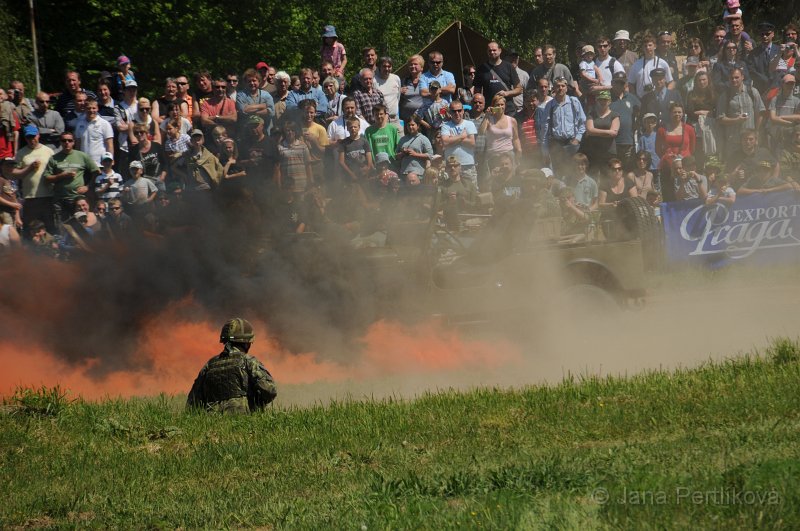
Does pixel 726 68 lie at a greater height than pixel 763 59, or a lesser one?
lesser

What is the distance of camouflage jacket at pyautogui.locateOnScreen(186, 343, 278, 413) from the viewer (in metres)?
9.48

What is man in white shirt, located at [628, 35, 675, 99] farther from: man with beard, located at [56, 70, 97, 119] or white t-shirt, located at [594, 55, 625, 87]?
man with beard, located at [56, 70, 97, 119]

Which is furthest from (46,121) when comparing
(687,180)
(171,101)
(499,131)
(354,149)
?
(687,180)

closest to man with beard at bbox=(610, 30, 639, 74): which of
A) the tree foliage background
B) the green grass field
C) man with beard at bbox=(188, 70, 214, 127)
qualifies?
man with beard at bbox=(188, 70, 214, 127)

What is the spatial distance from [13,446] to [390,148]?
8.65m

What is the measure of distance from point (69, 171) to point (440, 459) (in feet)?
31.4

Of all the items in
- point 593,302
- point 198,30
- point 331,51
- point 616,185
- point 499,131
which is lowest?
point 593,302

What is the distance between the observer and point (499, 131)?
55.9ft

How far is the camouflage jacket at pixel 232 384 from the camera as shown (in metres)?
9.48

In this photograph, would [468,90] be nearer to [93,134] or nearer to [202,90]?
[202,90]

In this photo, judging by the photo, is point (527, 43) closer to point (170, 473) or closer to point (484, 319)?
point (484, 319)

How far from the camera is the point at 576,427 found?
848 cm

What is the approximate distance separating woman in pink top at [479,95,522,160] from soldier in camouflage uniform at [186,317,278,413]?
8.32 meters

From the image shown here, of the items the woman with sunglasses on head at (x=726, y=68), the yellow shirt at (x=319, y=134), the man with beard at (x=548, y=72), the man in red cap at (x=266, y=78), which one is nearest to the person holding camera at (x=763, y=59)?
the woman with sunglasses on head at (x=726, y=68)
